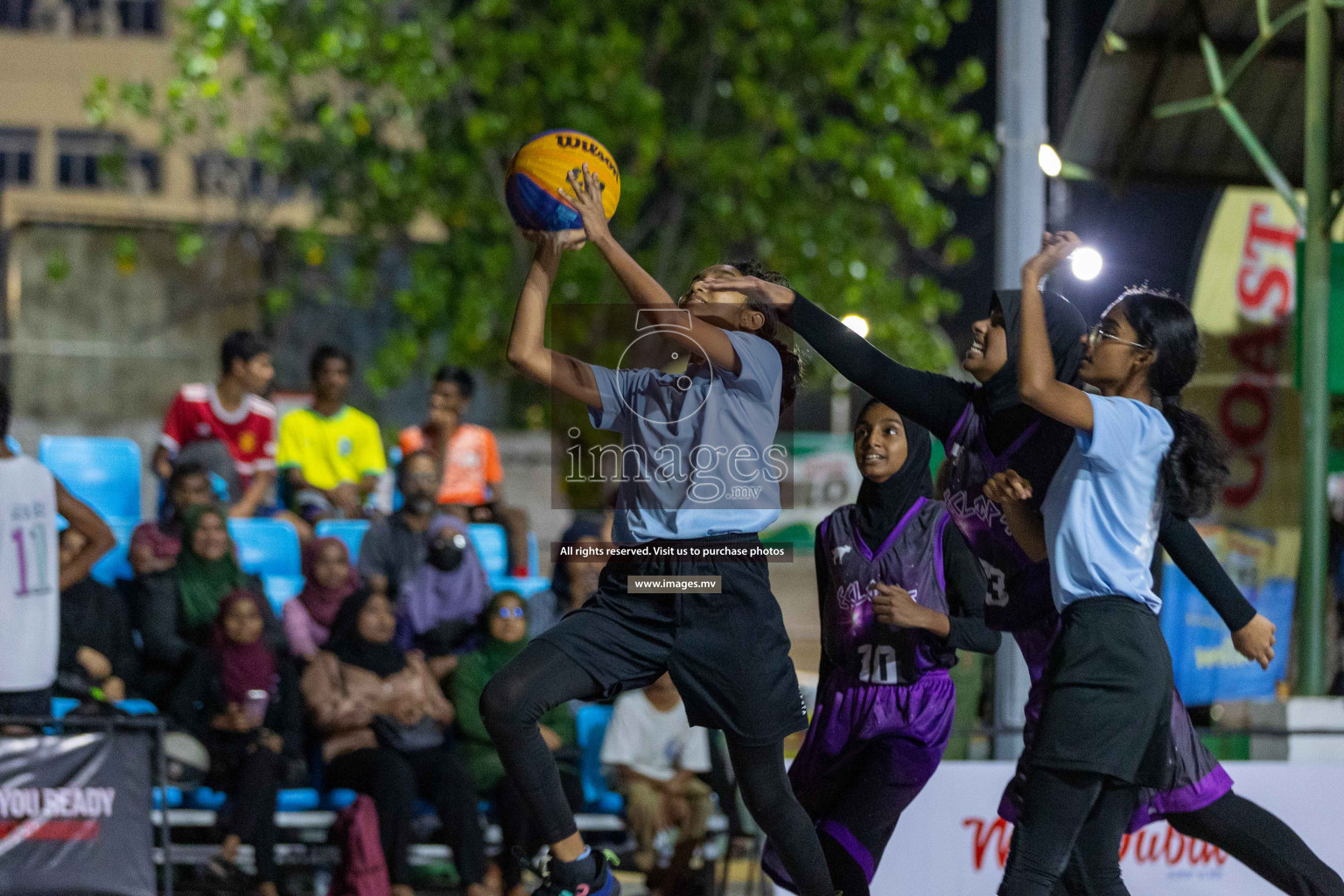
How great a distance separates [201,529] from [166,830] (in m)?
1.73

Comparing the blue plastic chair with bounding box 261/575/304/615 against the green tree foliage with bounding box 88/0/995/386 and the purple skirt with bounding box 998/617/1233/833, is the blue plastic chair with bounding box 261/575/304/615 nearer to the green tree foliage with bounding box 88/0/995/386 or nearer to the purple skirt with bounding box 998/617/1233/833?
the purple skirt with bounding box 998/617/1233/833

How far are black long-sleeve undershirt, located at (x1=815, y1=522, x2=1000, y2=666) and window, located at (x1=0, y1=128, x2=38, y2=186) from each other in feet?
78.4

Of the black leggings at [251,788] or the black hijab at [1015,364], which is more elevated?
the black hijab at [1015,364]

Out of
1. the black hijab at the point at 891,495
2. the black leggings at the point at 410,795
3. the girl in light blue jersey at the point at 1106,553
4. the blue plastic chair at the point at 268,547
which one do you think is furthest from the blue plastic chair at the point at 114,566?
the girl in light blue jersey at the point at 1106,553

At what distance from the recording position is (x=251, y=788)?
6.70 meters

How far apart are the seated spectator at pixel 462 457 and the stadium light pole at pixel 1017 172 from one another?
11.3 feet

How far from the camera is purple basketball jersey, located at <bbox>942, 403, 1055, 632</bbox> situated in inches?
185

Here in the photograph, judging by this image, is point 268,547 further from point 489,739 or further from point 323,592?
point 489,739

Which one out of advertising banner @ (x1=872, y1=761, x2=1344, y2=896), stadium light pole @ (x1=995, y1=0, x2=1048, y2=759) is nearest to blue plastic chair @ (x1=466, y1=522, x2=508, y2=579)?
stadium light pole @ (x1=995, y1=0, x2=1048, y2=759)

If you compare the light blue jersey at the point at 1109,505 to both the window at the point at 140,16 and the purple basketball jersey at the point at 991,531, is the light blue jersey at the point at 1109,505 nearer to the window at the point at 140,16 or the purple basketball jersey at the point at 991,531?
the purple basketball jersey at the point at 991,531

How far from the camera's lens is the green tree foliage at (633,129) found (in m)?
15.1

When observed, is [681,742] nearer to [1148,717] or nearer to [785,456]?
[785,456]

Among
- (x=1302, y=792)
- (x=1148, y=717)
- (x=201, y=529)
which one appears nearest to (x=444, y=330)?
(x=201, y=529)

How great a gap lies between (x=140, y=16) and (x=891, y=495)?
24659 mm
